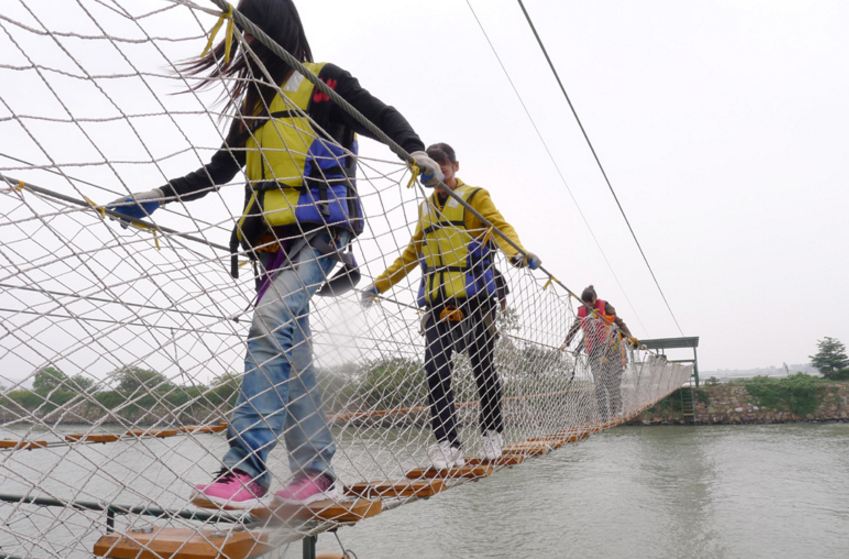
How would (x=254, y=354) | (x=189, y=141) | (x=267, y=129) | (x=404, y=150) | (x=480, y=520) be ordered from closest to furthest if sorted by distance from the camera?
(x=189, y=141) < (x=254, y=354) < (x=267, y=129) < (x=404, y=150) < (x=480, y=520)

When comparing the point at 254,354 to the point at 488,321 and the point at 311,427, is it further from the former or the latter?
the point at 488,321

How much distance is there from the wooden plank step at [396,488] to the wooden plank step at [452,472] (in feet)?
0.30

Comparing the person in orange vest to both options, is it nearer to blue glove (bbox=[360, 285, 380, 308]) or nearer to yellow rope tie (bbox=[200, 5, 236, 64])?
blue glove (bbox=[360, 285, 380, 308])

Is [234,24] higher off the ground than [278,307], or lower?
higher

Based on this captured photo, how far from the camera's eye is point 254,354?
3.05ft

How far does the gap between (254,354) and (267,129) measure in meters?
0.40

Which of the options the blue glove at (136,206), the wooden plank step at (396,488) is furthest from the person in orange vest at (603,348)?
the blue glove at (136,206)

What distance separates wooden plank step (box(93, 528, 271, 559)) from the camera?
2.68 feet

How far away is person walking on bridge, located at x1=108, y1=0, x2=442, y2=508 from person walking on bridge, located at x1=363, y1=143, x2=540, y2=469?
1.64 ft

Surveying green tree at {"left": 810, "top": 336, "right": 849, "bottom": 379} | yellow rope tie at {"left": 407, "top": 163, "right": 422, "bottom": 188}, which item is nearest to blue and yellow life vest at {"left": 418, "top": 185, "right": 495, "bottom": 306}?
yellow rope tie at {"left": 407, "top": 163, "right": 422, "bottom": 188}

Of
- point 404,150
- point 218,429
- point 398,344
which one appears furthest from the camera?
point 218,429

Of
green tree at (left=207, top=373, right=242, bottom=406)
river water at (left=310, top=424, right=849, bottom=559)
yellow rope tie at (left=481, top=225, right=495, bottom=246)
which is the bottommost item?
river water at (left=310, top=424, right=849, bottom=559)

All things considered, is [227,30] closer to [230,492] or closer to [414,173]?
[414,173]

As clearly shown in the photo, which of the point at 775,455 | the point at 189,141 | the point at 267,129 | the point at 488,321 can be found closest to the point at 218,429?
the point at 488,321
